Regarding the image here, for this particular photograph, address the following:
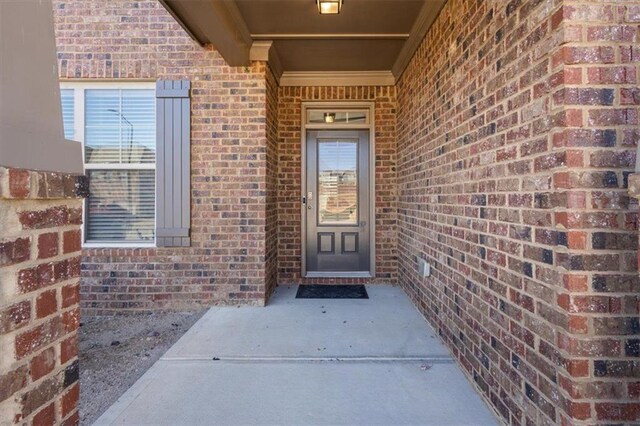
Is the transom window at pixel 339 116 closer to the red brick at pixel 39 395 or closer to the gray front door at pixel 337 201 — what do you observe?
the gray front door at pixel 337 201

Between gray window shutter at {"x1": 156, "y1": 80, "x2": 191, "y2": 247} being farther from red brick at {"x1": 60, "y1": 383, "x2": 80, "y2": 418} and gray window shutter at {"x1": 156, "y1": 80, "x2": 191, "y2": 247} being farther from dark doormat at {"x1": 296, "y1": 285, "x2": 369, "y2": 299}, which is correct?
red brick at {"x1": 60, "y1": 383, "x2": 80, "y2": 418}

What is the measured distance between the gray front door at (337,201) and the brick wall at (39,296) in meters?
3.92

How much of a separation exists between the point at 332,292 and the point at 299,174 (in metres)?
1.69

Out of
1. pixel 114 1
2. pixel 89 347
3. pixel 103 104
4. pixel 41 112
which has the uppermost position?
pixel 114 1

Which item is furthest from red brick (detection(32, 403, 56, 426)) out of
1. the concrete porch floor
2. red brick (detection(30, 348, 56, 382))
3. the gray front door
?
the gray front door

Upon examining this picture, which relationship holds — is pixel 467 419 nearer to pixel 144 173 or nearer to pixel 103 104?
pixel 144 173

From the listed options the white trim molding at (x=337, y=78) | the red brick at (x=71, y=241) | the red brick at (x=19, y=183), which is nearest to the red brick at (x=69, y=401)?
the red brick at (x=71, y=241)

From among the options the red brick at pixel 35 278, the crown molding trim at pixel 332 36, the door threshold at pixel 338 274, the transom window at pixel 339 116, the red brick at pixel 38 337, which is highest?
the crown molding trim at pixel 332 36

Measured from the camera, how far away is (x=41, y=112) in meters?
1.11

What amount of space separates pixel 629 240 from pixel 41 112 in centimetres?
220

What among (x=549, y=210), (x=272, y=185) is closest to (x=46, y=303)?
(x=549, y=210)

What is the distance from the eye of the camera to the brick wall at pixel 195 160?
13.2ft

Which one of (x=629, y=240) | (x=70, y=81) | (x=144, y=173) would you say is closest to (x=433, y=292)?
(x=629, y=240)

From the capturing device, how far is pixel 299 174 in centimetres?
503
